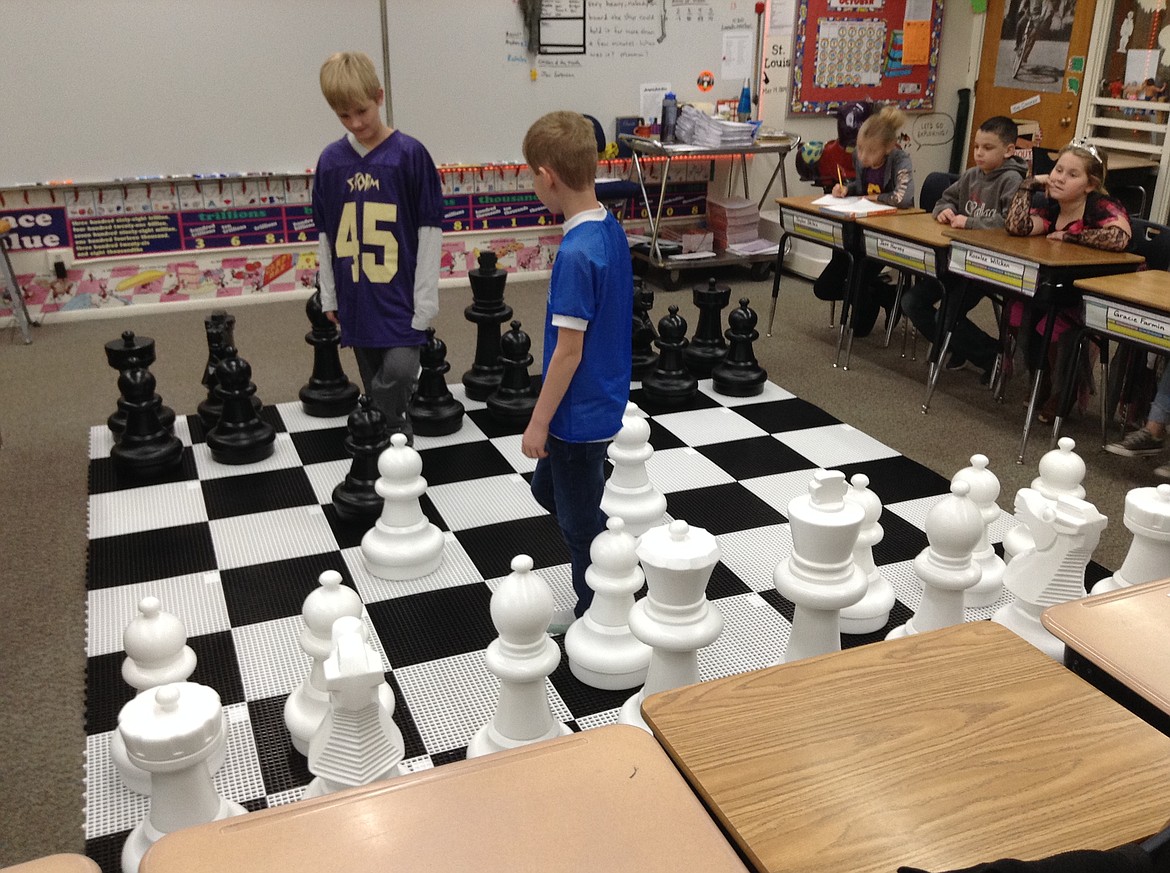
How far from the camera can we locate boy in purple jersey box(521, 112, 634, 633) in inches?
70.1

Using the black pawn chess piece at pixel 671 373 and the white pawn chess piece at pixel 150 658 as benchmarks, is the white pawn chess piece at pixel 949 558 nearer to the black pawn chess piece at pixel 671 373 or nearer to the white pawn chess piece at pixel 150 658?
the white pawn chess piece at pixel 150 658

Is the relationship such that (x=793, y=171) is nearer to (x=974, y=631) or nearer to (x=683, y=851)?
(x=974, y=631)

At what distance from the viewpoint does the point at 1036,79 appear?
5719mm

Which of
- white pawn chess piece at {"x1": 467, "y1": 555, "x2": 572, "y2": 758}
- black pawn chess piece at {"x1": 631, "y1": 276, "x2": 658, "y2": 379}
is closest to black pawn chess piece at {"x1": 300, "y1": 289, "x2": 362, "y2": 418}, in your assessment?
black pawn chess piece at {"x1": 631, "y1": 276, "x2": 658, "y2": 379}

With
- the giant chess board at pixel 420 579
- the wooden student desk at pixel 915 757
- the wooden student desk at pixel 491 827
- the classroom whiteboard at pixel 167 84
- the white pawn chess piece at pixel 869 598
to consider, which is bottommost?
the giant chess board at pixel 420 579

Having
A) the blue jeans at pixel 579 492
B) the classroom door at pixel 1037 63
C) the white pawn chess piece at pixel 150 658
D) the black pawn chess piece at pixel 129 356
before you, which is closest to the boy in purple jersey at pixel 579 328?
the blue jeans at pixel 579 492

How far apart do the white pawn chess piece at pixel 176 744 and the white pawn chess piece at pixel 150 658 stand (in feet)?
0.79

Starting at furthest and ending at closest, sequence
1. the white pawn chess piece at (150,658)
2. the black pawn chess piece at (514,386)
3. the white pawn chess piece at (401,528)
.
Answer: the black pawn chess piece at (514,386)
the white pawn chess piece at (401,528)
the white pawn chess piece at (150,658)

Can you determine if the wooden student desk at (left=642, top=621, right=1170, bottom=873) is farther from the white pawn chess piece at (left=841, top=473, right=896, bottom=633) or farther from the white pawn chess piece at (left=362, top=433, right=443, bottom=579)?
the white pawn chess piece at (left=362, top=433, right=443, bottom=579)

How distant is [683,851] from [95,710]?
1.50m

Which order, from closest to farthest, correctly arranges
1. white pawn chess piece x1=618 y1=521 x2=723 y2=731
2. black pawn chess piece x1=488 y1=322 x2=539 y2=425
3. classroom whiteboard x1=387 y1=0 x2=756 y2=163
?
white pawn chess piece x1=618 y1=521 x2=723 y2=731
black pawn chess piece x1=488 y1=322 x2=539 y2=425
classroom whiteboard x1=387 y1=0 x2=756 y2=163

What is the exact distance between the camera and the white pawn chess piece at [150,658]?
61.1 inches

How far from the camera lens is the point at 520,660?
5.00 ft

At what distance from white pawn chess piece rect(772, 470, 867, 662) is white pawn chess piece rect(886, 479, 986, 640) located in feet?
0.71
